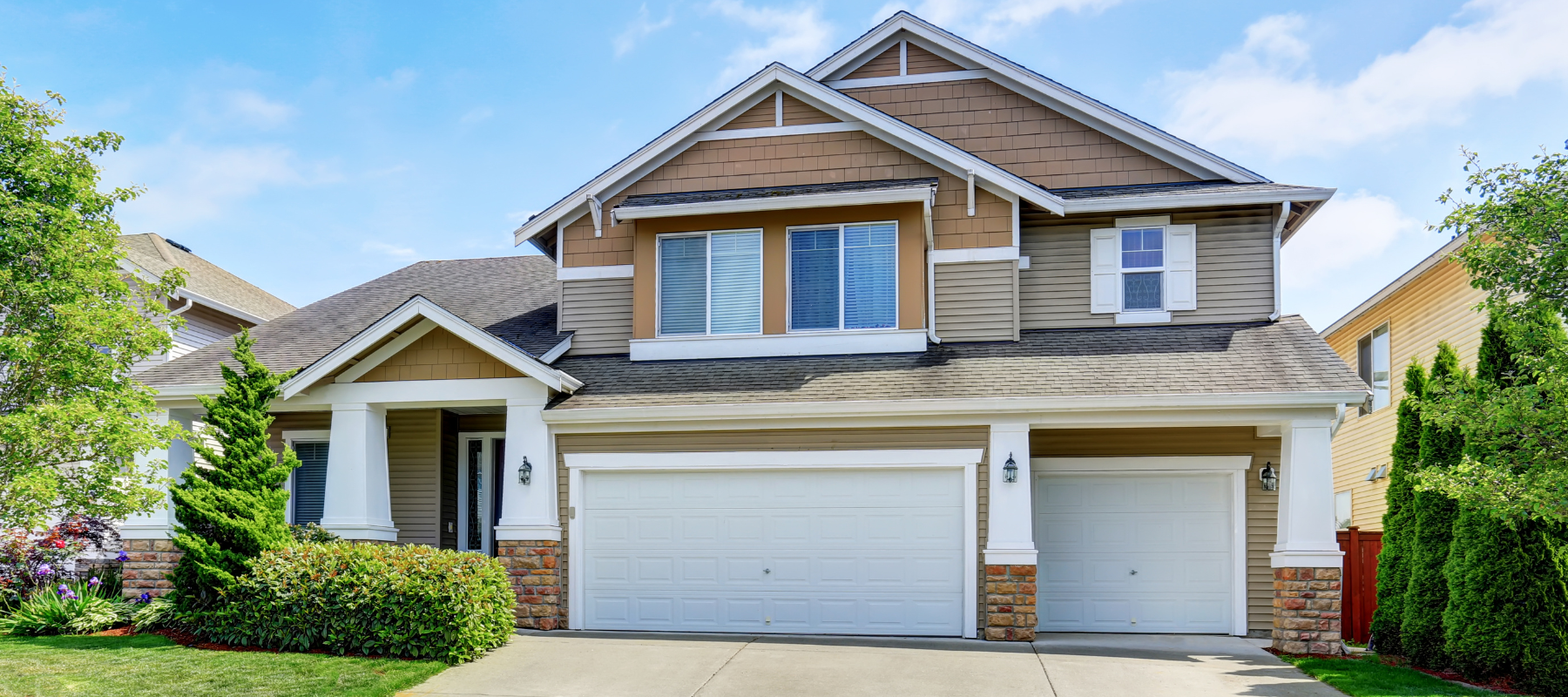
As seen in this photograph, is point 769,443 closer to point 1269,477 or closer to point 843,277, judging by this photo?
point 843,277

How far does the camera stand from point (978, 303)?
44.4 ft

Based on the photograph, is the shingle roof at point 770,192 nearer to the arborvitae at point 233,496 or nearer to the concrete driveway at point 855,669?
the arborvitae at point 233,496

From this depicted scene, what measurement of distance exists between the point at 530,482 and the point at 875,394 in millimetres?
4030

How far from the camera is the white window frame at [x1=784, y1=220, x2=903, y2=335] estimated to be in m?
13.3

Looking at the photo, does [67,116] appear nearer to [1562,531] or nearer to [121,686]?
[121,686]

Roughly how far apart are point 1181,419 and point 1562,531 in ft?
11.2

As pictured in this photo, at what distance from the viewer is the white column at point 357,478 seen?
12.5 m

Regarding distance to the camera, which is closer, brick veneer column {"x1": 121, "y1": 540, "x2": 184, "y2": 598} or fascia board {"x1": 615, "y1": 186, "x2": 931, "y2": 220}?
brick veneer column {"x1": 121, "y1": 540, "x2": 184, "y2": 598}

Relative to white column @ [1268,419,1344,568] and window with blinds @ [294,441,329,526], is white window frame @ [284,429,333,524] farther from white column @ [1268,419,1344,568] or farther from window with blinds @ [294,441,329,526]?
white column @ [1268,419,1344,568]

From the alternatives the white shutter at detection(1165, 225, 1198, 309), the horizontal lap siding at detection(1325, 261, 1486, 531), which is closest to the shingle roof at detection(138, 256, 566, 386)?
the white shutter at detection(1165, 225, 1198, 309)

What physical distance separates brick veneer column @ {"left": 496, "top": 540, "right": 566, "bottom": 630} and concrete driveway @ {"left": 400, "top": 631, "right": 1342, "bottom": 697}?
1.24 feet

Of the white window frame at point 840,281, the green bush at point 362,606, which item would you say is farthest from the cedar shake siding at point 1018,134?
the green bush at point 362,606

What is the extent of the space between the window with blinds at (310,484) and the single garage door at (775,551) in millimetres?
4737

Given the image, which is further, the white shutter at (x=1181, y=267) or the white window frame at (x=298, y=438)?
the white window frame at (x=298, y=438)
